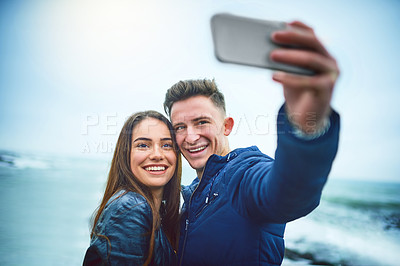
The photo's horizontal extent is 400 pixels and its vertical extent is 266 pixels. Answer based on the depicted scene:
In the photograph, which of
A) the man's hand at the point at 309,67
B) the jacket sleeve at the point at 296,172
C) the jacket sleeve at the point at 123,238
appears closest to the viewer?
the man's hand at the point at 309,67

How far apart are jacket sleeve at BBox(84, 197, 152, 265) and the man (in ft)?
0.84

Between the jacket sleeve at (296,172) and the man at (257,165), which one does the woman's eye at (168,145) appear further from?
the jacket sleeve at (296,172)

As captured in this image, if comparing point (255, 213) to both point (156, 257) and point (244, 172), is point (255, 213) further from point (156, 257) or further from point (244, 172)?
point (156, 257)

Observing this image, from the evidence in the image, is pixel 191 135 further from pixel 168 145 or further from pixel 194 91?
pixel 194 91

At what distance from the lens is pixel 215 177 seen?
1.57 meters

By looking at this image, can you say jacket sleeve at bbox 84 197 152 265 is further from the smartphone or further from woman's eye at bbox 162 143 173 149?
the smartphone

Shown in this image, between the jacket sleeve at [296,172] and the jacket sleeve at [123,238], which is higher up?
the jacket sleeve at [296,172]

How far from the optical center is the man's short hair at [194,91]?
2.21 m

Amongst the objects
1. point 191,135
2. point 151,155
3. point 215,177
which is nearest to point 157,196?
point 151,155

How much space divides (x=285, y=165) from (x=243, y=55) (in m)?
0.40

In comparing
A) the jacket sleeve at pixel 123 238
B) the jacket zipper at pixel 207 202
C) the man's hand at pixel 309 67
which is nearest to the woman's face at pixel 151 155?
the jacket sleeve at pixel 123 238

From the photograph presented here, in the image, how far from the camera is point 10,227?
7.36 m

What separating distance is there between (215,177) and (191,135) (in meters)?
0.57

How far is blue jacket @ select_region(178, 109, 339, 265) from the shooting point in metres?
0.77
